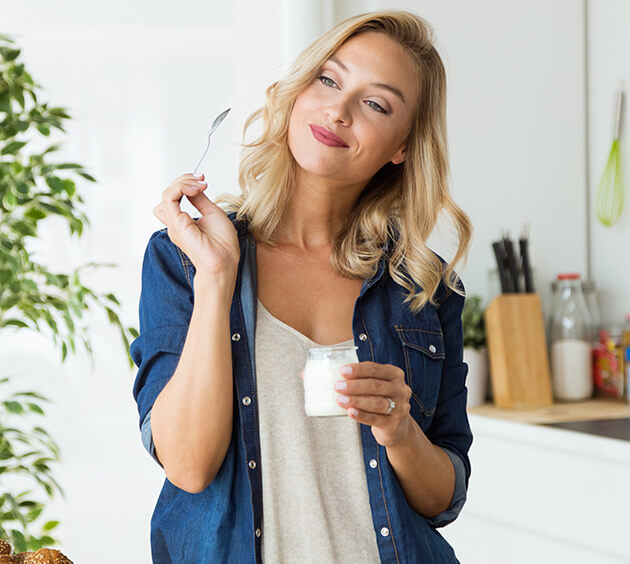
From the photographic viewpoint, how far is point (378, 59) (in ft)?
4.67

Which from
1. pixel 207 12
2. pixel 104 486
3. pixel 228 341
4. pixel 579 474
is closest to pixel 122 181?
pixel 207 12

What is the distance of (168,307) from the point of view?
4.10 feet

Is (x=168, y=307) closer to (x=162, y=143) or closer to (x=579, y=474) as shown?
(x=162, y=143)

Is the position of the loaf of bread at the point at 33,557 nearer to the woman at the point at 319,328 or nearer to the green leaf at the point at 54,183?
the woman at the point at 319,328

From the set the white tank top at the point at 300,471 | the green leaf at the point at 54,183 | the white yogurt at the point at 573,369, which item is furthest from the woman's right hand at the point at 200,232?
the white yogurt at the point at 573,369

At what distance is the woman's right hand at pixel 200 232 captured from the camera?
121 cm

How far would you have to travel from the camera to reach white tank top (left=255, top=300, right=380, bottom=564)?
123 centimetres

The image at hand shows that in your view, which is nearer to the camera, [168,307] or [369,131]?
[168,307]

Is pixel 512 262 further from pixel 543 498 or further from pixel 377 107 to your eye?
pixel 377 107

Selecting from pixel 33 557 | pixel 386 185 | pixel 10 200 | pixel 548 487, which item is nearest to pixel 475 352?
pixel 548 487

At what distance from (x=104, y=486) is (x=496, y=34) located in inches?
81.1

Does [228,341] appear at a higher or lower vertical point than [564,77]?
lower

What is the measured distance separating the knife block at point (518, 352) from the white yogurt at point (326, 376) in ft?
5.80

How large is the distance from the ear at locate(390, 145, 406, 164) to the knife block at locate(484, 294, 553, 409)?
50.6 inches
